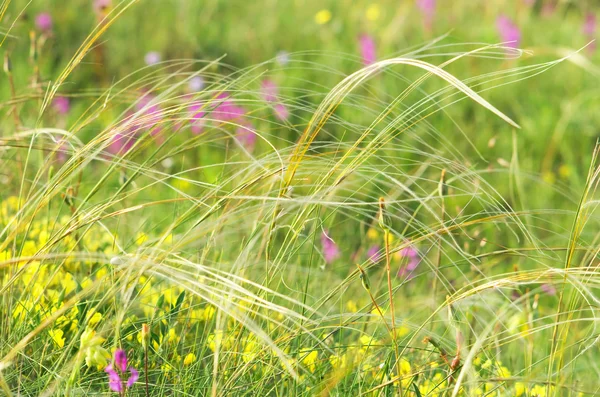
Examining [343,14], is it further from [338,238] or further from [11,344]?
[11,344]

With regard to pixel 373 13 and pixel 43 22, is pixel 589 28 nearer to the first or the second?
pixel 373 13

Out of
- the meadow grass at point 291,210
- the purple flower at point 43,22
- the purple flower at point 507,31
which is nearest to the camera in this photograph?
the meadow grass at point 291,210

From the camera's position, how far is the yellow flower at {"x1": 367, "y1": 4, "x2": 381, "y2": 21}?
518 centimetres

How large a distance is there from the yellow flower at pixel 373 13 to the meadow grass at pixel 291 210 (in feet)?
0.24

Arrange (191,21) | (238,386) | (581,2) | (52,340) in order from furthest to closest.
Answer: (581,2), (191,21), (52,340), (238,386)

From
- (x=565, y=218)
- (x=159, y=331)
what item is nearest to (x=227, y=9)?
(x=565, y=218)

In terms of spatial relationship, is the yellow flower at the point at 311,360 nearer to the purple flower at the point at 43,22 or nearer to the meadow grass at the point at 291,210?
the meadow grass at the point at 291,210

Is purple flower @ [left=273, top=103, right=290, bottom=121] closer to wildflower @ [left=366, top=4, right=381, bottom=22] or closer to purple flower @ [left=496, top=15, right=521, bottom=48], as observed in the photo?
purple flower @ [left=496, top=15, right=521, bottom=48]

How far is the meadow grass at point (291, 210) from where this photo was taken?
120 cm

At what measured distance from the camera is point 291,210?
74.9 inches

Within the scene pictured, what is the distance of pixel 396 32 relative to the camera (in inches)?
186

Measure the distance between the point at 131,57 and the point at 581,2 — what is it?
14.0 feet

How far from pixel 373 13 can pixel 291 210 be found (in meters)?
3.60

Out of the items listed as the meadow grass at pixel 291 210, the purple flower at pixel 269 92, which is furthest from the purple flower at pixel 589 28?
the purple flower at pixel 269 92
